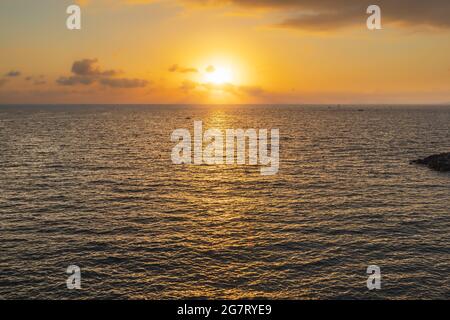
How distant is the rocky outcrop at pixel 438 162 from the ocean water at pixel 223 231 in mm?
3168

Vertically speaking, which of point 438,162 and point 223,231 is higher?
point 438,162

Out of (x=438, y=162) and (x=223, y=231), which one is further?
(x=438, y=162)

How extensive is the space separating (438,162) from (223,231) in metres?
59.2

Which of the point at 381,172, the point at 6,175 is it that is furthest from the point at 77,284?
the point at 381,172

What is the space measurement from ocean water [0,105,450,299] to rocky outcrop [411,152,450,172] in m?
3.17

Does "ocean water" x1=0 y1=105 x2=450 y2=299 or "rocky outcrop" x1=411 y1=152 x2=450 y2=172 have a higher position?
"rocky outcrop" x1=411 y1=152 x2=450 y2=172

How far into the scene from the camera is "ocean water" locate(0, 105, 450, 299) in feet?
112

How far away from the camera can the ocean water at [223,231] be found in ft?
112

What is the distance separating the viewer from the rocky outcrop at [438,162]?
80.9 meters

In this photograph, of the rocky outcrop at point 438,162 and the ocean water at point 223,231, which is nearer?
the ocean water at point 223,231

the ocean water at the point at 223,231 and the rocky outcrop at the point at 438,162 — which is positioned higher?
the rocky outcrop at the point at 438,162

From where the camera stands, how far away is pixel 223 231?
4734 cm

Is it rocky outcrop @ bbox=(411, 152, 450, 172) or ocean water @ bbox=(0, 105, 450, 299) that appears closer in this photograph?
ocean water @ bbox=(0, 105, 450, 299)

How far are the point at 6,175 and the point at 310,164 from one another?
2501 inches
